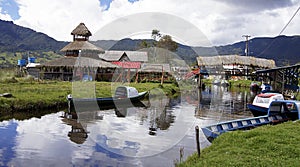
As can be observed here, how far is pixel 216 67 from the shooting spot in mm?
75375

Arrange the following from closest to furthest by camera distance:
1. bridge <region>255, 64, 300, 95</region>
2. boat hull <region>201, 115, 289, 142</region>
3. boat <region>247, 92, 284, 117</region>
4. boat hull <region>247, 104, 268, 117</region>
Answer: boat hull <region>201, 115, 289, 142</region>
boat hull <region>247, 104, 268, 117</region>
boat <region>247, 92, 284, 117</region>
bridge <region>255, 64, 300, 95</region>

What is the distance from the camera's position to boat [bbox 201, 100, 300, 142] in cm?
1381

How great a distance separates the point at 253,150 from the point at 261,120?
830cm

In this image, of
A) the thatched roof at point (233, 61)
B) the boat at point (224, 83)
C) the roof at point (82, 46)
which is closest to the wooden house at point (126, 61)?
the roof at point (82, 46)

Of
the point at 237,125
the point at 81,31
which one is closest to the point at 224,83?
the point at 81,31

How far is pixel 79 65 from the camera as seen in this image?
4588cm

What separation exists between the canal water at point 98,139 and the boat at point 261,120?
3.17 ft

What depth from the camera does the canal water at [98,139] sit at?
12242 mm

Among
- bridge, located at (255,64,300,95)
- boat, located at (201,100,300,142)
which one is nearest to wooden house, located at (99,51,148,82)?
bridge, located at (255,64,300,95)

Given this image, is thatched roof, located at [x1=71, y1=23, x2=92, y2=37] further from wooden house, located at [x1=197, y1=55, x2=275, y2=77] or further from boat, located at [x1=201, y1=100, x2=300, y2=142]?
boat, located at [x1=201, y1=100, x2=300, y2=142]

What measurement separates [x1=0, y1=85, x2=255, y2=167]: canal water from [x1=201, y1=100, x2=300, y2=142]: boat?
965mm

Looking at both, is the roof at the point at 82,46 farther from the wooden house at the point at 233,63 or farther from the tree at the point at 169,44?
the wooden house at the point at 233,63

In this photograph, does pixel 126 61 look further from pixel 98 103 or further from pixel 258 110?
pixel 258 110

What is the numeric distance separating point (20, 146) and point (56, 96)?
12.0 metres
